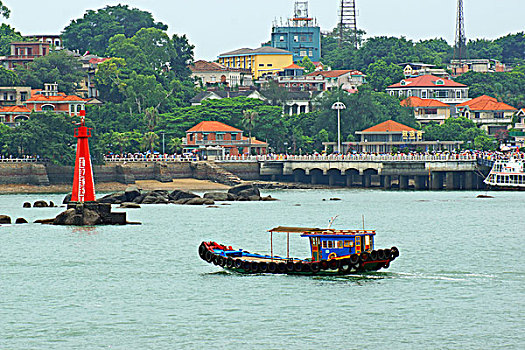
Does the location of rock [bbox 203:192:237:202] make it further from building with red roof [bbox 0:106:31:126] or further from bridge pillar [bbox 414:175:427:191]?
building with red roof [bbox 0:106:31:126]

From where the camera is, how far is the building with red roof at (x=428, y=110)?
15454 centimetres

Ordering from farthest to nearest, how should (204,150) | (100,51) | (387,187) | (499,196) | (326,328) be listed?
1. (100,51)
2. (204,150)
3. (387,187)
4. (499,196)
5. (326,328)

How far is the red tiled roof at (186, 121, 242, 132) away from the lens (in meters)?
132

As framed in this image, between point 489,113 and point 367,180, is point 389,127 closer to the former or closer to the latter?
point 367,180

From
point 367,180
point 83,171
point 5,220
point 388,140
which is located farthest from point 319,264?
point 388,140

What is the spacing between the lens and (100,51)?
19100 cm

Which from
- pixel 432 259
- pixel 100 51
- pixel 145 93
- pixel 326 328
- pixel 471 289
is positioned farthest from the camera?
pixel 100 51

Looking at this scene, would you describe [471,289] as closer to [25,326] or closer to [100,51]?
[25,326]

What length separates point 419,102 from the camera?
15675 cm

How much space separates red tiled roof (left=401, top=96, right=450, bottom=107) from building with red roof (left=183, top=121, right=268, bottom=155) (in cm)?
2889

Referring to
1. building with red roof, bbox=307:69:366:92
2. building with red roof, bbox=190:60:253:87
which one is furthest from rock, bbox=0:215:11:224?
building with red roof, bbox=190:60:253:87

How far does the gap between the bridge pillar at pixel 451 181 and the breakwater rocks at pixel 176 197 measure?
23989mm

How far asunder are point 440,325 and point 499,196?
6674 cm

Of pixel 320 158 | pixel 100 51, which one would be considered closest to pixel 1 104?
pixel 320 158
